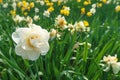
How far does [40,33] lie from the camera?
1.82 m

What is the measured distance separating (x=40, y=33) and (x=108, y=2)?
4559mm

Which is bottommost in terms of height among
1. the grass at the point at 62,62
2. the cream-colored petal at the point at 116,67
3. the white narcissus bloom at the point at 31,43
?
the grass at the point at 62,62

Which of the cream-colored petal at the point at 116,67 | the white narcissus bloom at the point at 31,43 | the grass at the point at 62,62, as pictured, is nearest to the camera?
the white narcissus bloom at the point at 31,43

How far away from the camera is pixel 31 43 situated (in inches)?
70.8

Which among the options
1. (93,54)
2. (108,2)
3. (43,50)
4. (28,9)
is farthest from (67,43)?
(108,2)

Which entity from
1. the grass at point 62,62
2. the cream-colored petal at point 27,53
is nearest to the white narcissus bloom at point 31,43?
the cream-colored petal at point 27,53

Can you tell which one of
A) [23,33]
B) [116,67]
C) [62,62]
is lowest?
[62,62]

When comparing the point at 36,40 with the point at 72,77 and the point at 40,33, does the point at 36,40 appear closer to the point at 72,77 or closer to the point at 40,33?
the point at 40,33

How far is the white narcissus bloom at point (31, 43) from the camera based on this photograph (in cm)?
180

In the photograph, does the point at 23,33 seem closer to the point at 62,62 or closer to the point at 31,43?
the point at 31,43

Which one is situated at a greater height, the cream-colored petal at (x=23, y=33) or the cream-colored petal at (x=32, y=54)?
the cream-colored petal at (x=23, y=33)

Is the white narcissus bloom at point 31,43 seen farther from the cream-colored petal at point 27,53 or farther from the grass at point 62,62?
the grass at point 62,62

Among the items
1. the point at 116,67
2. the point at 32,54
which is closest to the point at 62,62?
the point at 116,67

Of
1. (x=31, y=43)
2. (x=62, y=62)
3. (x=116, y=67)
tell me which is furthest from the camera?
(x=62, y=62)
